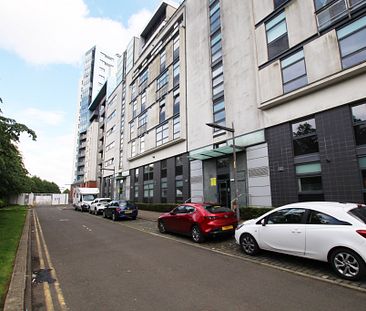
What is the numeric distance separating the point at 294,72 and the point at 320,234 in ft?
40.3

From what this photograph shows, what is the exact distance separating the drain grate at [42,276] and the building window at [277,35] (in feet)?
55.0

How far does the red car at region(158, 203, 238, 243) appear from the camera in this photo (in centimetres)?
905

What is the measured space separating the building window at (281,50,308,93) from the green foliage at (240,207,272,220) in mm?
7449

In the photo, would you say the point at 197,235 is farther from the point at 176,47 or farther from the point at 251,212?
the point at 176,47

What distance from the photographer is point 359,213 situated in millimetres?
5316

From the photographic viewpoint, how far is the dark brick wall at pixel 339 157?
1202cm

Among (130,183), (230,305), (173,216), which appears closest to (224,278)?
(230,305)

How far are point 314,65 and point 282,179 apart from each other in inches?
266

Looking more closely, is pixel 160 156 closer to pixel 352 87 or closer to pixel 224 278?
pixel 352 87

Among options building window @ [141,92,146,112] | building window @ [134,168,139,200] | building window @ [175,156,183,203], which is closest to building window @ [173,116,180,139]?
building window @ [175,156,183,203]

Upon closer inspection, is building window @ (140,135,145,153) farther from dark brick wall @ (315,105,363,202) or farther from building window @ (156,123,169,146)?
dark brick wall @ (315,105,363,202)

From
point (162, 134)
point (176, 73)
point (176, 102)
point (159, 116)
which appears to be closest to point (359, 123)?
point (176, 102)

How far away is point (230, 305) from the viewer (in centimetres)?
401

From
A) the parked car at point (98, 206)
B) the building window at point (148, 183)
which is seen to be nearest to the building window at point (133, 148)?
the building window at point (148, 183)
